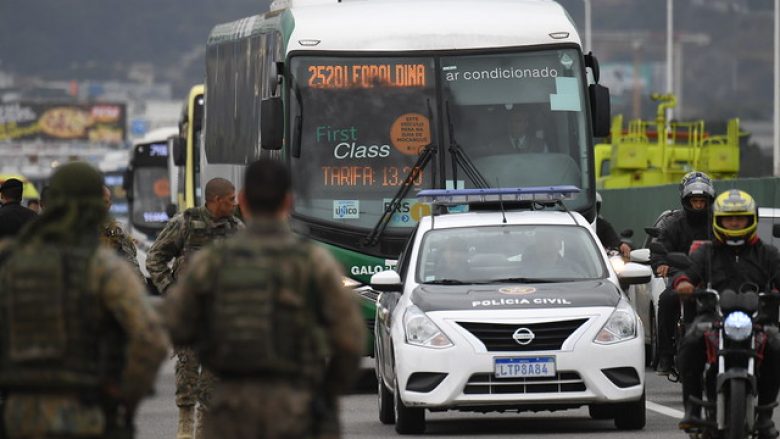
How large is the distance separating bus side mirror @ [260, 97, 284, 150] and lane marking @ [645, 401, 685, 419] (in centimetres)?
421

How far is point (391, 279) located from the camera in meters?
13.8

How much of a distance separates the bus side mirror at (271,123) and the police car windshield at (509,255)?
4261 millimetres

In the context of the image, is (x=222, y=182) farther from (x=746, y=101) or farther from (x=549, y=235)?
(x=746, y=101)

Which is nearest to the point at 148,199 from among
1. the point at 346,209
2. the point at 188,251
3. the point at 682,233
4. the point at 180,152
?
the point at 180,152

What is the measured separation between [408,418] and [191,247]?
2.13m

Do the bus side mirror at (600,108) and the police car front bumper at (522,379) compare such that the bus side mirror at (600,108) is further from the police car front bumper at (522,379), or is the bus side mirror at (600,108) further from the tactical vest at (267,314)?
the tactical vest at (267,314)

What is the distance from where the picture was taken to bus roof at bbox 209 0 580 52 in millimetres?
19547

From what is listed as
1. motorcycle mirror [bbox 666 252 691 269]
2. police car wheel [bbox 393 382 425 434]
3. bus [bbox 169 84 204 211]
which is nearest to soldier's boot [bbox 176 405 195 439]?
police car wheel [bbox 393 382 425 434]

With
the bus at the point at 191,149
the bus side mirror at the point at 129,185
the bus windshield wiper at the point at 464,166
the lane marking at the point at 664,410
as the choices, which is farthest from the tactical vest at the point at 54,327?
the bus side mirror at the point at 129,185

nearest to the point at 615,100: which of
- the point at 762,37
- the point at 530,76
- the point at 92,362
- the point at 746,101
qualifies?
the point at 762,37

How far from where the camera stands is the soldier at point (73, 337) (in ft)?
22.6

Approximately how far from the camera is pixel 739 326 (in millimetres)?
10953

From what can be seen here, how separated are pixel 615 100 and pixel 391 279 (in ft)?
560

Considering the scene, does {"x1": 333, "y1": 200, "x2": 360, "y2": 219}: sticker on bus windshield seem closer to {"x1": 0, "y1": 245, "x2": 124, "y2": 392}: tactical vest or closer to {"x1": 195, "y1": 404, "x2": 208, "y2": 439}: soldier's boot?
{"x1": 195, "y1": 404, "x2": 208, "y2": 439}: soldier's boot
